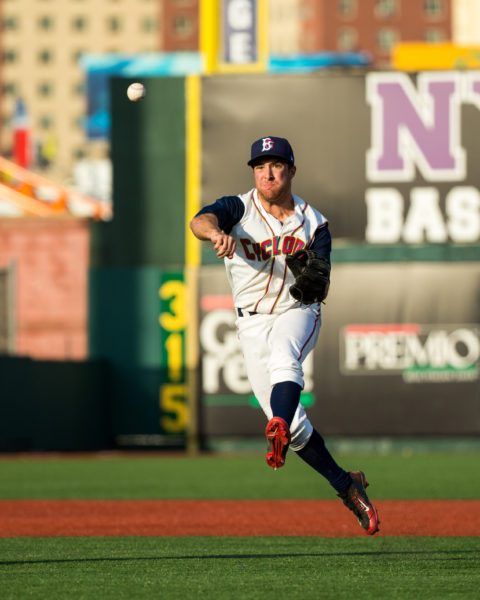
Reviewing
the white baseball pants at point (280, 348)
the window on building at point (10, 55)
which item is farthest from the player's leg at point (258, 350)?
the window on building at point (10, 55)

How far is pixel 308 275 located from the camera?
661 centimetres

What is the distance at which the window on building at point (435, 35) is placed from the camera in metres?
98.1

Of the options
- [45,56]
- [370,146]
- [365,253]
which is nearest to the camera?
[370,146]

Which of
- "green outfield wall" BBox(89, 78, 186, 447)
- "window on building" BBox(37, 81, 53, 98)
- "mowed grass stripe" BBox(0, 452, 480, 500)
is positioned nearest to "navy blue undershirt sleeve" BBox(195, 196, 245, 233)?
"mowed grass stripe" BBox(0, 452, 480, 500)

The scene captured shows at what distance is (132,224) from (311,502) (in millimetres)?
8242

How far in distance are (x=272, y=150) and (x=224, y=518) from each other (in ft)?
12.0

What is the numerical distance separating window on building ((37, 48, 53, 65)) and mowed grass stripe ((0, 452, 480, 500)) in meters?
98.4

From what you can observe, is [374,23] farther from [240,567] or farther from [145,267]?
[240,567]

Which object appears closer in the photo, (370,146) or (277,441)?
(277,441)

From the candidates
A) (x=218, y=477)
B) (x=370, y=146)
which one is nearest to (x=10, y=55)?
(x=370, y=146)

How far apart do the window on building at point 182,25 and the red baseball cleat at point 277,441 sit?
10093 cm

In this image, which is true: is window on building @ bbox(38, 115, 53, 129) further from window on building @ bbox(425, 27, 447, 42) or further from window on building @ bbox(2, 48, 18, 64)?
window on building @ bbox(425, 27, 447, 42)

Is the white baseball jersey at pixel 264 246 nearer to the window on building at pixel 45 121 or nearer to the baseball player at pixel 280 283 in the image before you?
the baseball player at pixel 280 283

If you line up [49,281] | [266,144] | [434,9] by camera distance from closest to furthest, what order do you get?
[266,144] → [49,281] → [434,9]
